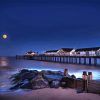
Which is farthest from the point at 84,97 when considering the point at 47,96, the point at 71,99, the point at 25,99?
the point at 25,99

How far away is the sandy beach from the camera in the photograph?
14.2m

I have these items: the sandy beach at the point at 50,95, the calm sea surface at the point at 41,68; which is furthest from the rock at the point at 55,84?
the calm sea surface at the point at 41,68

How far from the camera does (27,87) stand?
696 inches

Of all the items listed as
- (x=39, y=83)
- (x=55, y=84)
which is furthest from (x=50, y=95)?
(x=39, y=83)

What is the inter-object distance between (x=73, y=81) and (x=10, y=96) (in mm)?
4411

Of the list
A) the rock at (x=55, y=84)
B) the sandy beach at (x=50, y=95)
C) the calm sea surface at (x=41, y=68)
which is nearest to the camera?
the sandy beach at (x=50, y=95)

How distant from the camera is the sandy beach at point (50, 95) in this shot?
14.2m

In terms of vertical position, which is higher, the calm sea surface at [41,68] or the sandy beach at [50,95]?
the calm sea surface at [41,68]

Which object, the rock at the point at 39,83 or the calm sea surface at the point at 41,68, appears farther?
the calm sea surface at the point at 41,68

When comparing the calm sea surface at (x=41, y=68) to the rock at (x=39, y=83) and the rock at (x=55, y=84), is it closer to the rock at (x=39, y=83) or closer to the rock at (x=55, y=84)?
the rock at (x=39, y=83)

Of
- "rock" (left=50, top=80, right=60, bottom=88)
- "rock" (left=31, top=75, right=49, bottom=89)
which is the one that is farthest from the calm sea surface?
"rock" (left=50, top=80, right=60, bottom=88)

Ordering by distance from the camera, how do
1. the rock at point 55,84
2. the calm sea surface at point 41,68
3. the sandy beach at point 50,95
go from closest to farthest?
the sandy beach at point 50,95 → the rock at point 55,84 → the calm sea surface at point 41,68

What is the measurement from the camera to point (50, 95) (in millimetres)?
15039

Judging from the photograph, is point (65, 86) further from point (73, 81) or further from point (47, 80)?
point (47, 80)
